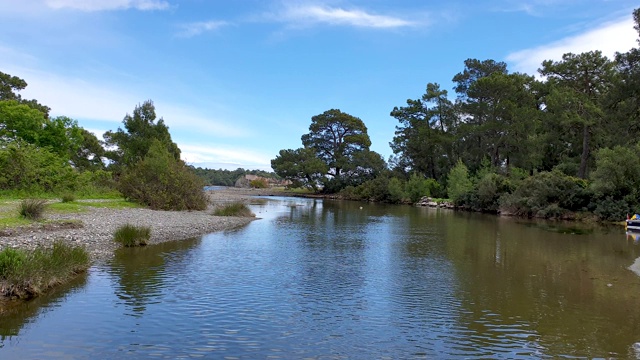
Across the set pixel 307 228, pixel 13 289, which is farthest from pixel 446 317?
pixel 307 228

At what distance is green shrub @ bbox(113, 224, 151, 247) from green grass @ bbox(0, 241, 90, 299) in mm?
4935

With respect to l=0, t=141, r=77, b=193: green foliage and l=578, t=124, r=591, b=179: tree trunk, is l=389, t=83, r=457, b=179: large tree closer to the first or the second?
l=578, t=124, r=591, b=179: tree trunk

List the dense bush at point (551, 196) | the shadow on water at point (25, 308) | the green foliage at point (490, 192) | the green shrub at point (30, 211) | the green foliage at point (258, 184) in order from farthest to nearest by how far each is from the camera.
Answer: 1. the green foliage at point (258, 184)
2. the green foliage at point (490, 192)
3. the dense bush at point (551, 196)
4. the green shrub at point (30, 211)
5. the shadow on water at point (25, 308)

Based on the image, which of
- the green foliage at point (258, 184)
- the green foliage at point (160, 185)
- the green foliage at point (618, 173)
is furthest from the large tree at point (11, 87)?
the green foliage at point (258, 184)

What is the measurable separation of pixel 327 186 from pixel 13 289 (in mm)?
89331

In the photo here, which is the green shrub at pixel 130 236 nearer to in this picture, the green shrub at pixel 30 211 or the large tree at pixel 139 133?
the green shrub at pixel 30 211

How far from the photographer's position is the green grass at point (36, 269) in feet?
34.4

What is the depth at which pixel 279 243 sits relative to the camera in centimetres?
2323

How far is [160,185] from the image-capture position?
37719 mm

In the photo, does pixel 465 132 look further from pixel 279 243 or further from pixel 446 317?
pixel 446 317

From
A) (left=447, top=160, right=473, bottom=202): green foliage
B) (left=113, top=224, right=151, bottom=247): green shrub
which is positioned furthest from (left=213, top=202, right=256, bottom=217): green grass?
(left=447, top=160, right=473, bottom=202): green foliage

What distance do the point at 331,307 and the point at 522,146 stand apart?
57.7m

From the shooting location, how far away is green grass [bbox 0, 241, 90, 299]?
34.4 ft

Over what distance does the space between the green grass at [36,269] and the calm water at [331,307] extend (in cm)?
40
